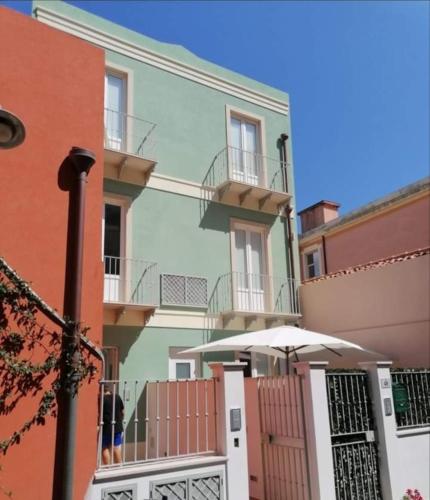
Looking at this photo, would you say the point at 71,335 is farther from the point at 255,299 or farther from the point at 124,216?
the point at 255,299

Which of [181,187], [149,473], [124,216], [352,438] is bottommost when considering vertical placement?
[149,473]

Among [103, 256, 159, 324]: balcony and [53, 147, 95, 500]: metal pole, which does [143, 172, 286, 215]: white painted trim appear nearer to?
[103, 256, 159, 324]: balcony

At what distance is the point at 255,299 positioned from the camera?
1416 centimetres

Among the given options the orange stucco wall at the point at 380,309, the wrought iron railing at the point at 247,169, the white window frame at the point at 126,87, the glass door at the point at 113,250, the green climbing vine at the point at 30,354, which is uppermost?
the white window frame at the point at 126,87

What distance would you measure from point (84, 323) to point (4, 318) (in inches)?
36.1

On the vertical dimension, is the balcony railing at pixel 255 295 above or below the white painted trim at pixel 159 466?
above

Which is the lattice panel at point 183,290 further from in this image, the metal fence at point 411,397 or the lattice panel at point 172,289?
the metal fence at point 411,397

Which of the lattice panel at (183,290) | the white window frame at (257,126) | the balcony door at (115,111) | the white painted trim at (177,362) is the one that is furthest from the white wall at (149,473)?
the white window frame at (257,126)

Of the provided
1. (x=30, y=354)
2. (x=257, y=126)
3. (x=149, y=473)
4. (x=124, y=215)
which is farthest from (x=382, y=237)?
(x=30, y=354)

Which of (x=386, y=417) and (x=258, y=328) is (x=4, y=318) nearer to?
(x=386, y=417)

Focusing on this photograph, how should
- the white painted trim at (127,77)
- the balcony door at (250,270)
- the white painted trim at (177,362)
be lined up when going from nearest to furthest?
the white painted trim at (177,362)
the white painted trim at (127,77)
the balcony door at (250,270)

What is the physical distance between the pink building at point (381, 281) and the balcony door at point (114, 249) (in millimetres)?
6355

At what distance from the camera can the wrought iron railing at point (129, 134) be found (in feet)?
40.9

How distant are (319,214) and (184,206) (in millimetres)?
12277
